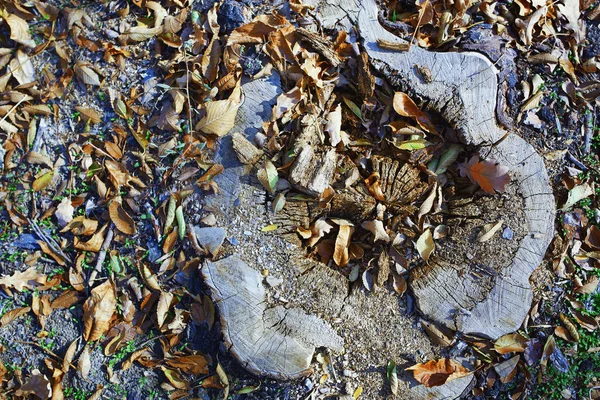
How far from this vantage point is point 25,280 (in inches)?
86.6

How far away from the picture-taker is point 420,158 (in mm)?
2227

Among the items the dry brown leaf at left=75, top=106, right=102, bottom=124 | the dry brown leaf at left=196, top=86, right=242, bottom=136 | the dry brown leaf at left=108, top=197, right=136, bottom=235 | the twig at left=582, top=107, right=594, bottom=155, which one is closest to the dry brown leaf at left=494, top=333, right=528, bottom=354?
the twig at left=582, top=107, right=594, bottom=155

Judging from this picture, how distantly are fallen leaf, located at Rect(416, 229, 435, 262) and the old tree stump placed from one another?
0.16 feet

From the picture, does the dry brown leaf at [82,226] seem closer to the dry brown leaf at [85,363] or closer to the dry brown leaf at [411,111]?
the dry brown leaf at [85,363]

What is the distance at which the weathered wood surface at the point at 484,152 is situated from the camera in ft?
6.70

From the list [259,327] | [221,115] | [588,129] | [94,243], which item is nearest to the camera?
[259,327]

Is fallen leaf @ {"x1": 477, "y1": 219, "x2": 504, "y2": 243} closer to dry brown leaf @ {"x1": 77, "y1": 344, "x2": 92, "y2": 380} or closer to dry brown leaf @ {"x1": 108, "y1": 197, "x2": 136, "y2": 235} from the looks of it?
dry brown leaf @ {"x1": 108, "y1": 197, "x2": 136, "y2": 235}

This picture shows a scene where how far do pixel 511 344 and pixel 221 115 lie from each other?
167 centimetres

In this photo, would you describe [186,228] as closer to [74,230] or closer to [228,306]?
[228,306]

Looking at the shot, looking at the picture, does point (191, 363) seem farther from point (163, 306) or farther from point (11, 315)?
point (11, 315)

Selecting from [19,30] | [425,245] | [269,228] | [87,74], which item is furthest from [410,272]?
[19,30]

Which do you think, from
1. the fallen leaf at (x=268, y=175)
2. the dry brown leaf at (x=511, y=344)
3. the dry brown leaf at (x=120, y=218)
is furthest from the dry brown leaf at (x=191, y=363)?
the dry brown leaf at (x=511, y=344)

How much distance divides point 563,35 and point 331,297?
179cm

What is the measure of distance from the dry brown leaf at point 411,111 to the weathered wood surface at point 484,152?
0.04 m
